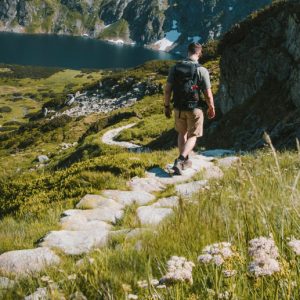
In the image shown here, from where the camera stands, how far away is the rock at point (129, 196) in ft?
29.9

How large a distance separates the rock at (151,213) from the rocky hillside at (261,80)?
10102mm

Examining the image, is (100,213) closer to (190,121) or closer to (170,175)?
(170,175)

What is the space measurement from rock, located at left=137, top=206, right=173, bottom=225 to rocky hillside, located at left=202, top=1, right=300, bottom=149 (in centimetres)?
1010

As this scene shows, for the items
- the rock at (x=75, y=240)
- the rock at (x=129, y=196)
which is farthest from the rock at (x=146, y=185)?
the rock at (x=75, y=240)

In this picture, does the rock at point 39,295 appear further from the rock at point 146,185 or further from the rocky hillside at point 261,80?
the rocky hillside at point 261,80

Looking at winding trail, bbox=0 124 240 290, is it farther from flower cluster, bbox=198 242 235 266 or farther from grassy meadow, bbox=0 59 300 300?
flower cluster, bbox=198 242 235 266

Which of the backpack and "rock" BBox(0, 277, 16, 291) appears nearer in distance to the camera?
"rock" BBox(0, 277, 16, 291)

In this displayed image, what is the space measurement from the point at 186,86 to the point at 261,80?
15.8 meters

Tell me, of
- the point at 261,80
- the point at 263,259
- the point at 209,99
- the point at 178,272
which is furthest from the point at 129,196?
the point at 261,80

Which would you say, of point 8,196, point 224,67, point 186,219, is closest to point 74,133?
point 224,67

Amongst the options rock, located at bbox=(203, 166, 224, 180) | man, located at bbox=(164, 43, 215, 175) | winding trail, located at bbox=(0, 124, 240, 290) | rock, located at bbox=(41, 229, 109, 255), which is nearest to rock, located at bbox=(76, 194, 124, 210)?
winding trail, located at bbox=(0, 124, 240, 290)

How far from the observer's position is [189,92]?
1109 cm

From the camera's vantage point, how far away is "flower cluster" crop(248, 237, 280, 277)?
2223 mm

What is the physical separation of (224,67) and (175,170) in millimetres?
21139
